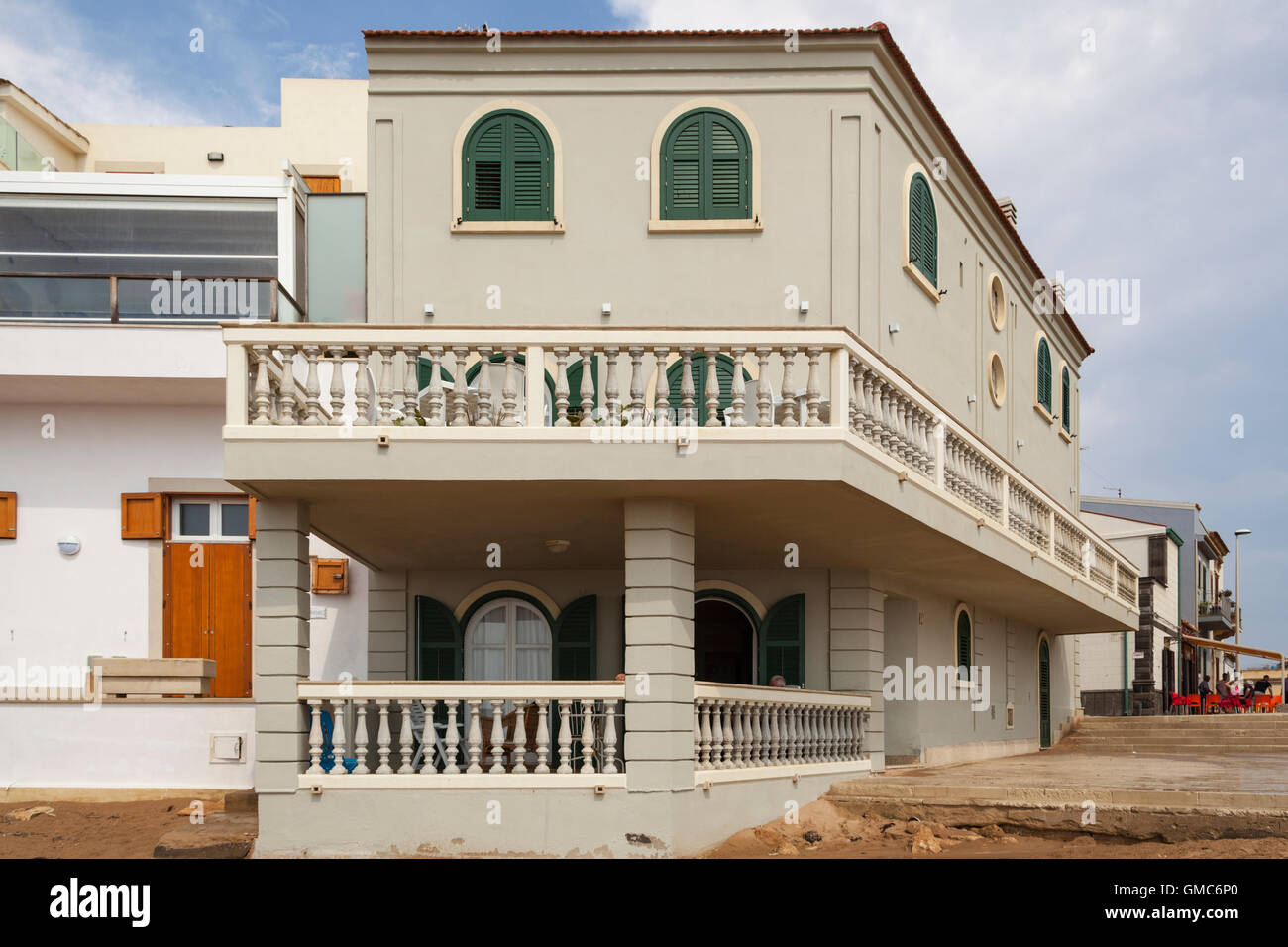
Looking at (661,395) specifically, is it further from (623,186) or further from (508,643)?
(508,643)

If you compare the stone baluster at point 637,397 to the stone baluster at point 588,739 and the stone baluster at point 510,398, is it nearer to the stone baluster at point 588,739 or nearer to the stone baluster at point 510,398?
the stone baluster at point 510,398

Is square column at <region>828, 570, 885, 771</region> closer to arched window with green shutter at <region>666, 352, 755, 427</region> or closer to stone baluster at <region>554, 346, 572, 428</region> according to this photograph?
arched window with green shutter at <region>666, 352, 755, 427</region>

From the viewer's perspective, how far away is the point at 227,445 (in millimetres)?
11188

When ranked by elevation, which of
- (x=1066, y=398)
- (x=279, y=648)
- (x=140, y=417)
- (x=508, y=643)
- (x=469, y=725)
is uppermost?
(x=1066, y=398)

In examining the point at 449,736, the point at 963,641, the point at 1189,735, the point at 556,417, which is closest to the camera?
the point at 449,736

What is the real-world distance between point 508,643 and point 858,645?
440cm

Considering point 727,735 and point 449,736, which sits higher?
point 449,736

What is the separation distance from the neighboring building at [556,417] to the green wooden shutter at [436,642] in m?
0.05

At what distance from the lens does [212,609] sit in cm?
1698

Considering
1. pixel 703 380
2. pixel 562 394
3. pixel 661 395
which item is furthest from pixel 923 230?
pixel 562 394

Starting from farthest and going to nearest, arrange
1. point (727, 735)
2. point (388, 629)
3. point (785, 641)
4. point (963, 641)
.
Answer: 1. point (963, 641)
2. point (388, 629)
3. point (785, 641)
4. point (727, 735)
